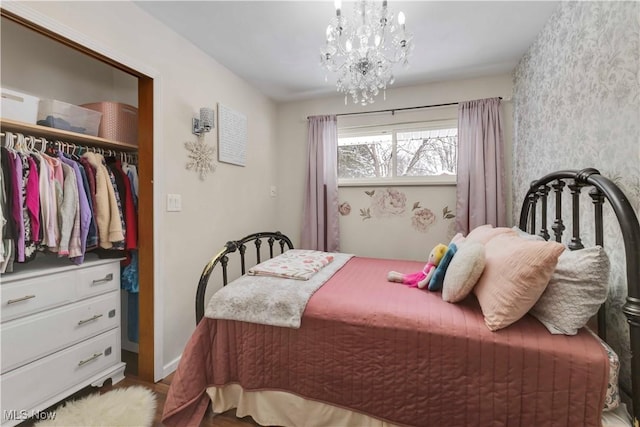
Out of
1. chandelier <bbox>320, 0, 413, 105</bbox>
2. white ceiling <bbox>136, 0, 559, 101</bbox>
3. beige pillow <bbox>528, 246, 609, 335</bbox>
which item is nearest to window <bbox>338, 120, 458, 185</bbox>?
white ceiling <bbox>136, 0, 559, 101</bbox>

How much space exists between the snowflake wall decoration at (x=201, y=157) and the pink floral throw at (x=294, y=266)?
3.10ft

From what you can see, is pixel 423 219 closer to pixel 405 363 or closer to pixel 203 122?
pixel 405 363

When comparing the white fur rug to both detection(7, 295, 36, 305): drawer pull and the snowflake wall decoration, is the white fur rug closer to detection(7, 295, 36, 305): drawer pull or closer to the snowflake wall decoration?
detection(7, 295, 36, 305): drawer pull

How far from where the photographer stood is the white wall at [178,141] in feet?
5.28

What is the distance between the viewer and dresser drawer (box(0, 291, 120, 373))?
4.59 feet

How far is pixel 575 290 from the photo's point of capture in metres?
1.06

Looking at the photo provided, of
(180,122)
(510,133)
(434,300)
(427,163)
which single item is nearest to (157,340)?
(180,122)

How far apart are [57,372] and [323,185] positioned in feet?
8.22

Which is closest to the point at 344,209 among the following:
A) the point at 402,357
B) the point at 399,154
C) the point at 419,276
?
the point at 399,154

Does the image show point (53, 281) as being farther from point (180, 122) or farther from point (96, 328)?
point (180, 122)

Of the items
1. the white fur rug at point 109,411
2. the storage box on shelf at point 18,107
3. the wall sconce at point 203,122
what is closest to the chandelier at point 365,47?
the wall sconce at point 203,122

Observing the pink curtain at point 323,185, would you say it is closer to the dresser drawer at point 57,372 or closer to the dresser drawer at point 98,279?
the dresser drawer at point 98,279

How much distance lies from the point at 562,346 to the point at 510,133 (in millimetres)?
2226

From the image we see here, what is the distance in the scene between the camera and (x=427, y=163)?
2.93 m
